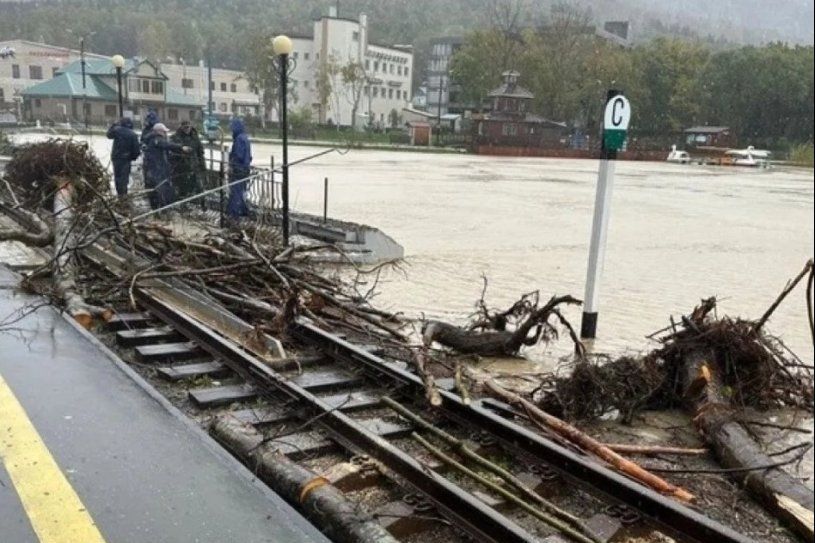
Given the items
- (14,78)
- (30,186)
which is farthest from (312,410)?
(14,78)

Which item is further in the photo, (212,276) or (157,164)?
(157,164)

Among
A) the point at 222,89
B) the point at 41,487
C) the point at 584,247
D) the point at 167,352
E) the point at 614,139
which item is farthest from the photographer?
the point at 222,89

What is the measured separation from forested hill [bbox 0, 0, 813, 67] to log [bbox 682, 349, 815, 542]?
225cm

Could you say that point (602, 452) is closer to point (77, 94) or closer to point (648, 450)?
point (648, 450)

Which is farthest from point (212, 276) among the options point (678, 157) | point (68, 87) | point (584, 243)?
point (678, 157)

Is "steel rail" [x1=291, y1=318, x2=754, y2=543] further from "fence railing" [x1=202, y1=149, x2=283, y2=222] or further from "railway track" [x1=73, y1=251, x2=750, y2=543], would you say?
"fence railing" [x1=202, y1=149, x2=283, y2=222]

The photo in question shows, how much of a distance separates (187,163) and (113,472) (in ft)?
45.6

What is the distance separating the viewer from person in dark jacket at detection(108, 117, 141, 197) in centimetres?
1634

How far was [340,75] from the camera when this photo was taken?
97188 millimetres

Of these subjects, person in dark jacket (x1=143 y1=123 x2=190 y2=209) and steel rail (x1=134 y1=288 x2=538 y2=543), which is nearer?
steel rail (x1=134 y1=288 x2=538 y2=543)

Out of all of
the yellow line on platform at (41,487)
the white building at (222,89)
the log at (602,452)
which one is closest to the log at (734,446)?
the log at (602,452)

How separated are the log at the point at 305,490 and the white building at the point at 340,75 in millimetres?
86574

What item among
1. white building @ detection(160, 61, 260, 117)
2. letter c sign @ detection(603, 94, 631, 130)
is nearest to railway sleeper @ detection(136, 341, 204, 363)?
letter c sign @ detection(603, 94, 631, 130)

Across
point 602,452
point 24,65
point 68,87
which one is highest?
point 24,65
